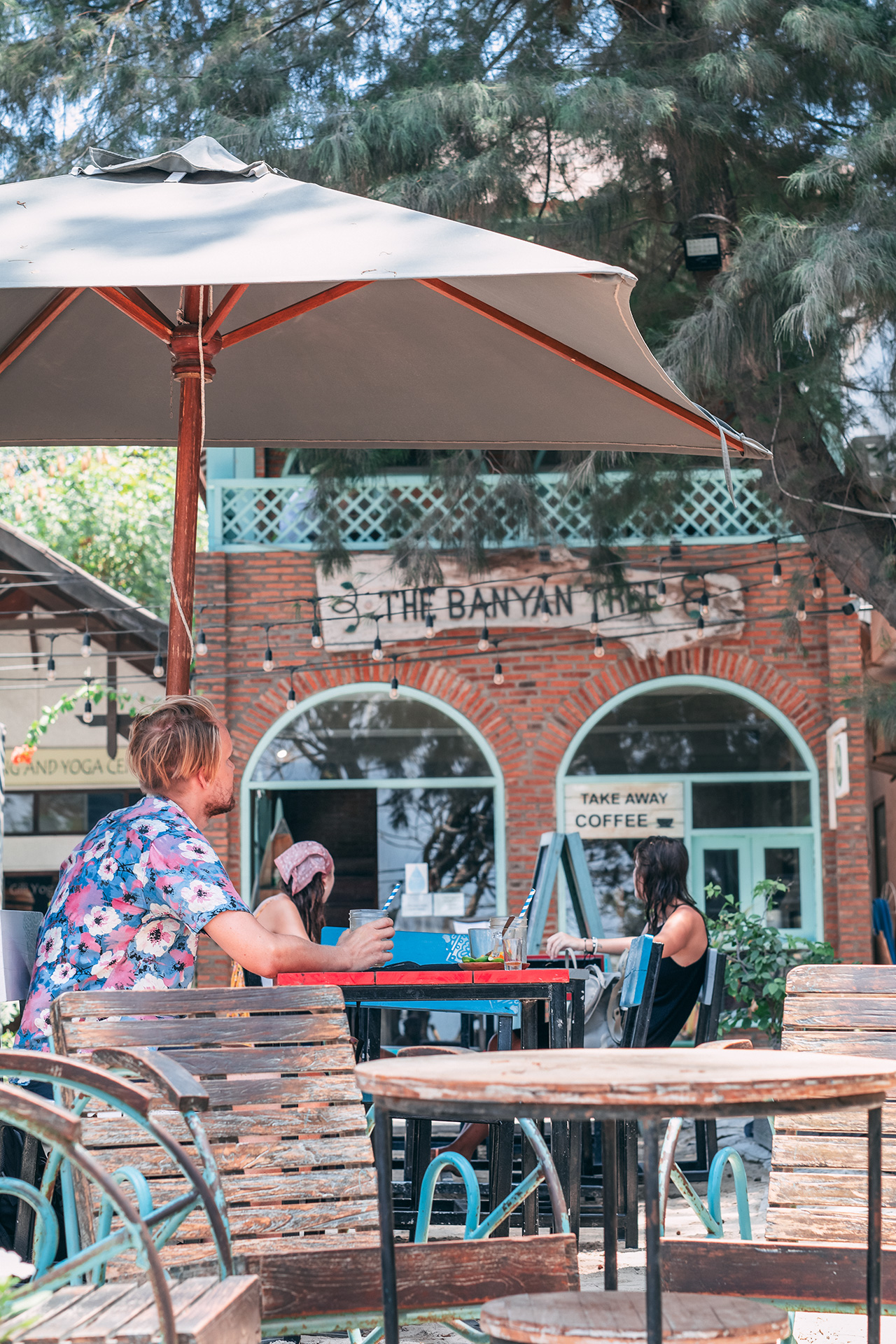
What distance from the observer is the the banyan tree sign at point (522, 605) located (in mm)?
10242

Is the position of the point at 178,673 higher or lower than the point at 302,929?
higher

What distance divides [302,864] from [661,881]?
1.44 metres

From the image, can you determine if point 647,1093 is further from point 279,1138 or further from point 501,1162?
point 501,1162

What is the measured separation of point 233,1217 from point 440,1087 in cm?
80

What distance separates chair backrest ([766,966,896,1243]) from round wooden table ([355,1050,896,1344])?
56 centimetres

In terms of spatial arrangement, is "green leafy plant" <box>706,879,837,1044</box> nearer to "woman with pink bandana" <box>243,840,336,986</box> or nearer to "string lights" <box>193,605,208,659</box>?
"woman with pink bandana" <box>243,840,336,986</box>

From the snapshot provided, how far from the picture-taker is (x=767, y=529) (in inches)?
407

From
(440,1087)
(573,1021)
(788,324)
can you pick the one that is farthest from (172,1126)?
(788,324)

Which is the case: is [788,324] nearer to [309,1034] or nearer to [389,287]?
[389,287]

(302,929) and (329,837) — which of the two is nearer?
(302,929)

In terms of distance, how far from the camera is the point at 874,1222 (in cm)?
186

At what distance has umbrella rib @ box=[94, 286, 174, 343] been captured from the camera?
3.38 metres

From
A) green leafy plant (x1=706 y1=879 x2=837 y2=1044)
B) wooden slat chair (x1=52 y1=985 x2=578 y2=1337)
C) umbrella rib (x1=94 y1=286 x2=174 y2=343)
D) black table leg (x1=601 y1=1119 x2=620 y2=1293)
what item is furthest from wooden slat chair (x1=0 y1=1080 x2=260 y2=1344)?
green leafy plant (x1=706 y1=879 x2=837 y2=1044)

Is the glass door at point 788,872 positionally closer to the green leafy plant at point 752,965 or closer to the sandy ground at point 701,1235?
the green leafy plant at point 752,965
